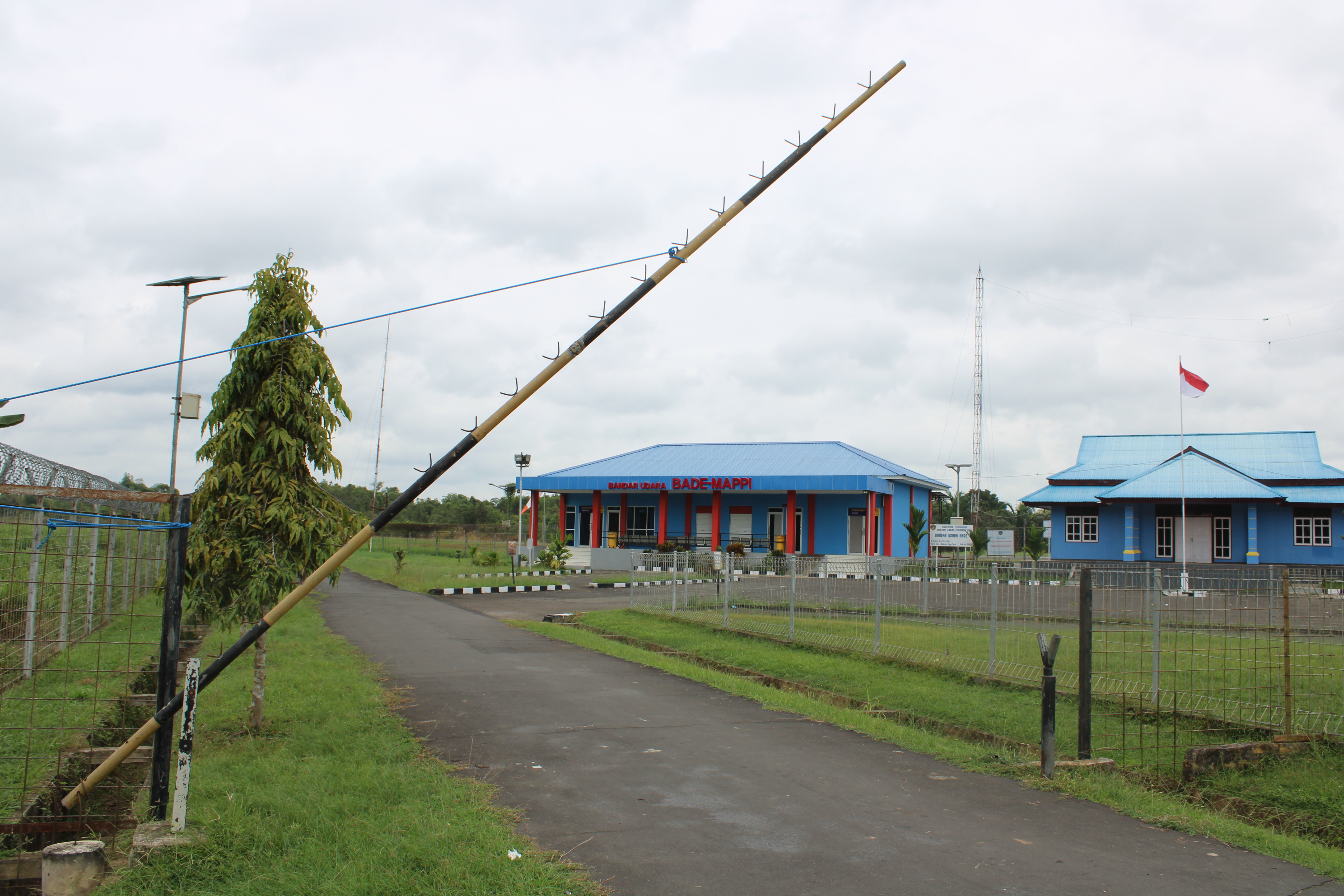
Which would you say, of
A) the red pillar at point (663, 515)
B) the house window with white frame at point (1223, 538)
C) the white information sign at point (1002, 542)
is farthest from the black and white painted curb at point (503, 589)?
the house window with white frame at point (1223, 538)

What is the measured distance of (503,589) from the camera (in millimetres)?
25281

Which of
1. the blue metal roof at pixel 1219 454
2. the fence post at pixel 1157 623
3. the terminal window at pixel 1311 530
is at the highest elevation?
the blue metal roof at pixel 1219 454

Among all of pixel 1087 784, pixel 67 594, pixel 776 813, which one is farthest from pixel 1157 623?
pixel 67 594

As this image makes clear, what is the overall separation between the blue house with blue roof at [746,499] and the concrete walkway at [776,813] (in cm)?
2712

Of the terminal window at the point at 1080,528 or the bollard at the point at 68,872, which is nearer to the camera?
the bollard at the point at 68,872

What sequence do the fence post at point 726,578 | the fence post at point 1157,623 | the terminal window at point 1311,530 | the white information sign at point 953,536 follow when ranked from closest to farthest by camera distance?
the fence post at point 1157,623 < the fence post at point 726,578 < the white information sign at point 953,536 < the terminal window at point 1311,530

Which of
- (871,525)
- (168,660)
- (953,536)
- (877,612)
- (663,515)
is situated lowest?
(877,612)

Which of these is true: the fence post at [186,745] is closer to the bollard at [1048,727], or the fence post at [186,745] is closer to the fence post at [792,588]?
the bollard at [1048,727]

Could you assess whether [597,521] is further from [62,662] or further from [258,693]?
[258,693]

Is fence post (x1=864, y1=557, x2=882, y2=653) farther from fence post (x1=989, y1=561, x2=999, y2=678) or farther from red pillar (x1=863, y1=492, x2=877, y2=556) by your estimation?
red pillar (x1=863, y1=492, x2=877, y2=556)

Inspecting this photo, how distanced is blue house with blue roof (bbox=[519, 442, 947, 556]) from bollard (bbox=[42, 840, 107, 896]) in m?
30.7

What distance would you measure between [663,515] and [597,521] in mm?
3058

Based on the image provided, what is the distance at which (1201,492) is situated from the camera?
32.8 m

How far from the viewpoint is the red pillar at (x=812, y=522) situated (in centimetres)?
→ 3831
